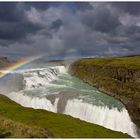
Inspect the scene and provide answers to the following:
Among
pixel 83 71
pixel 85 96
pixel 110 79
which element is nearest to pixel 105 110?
pixel 85 96

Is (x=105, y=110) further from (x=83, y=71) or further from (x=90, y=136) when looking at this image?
(x=83, y=71)

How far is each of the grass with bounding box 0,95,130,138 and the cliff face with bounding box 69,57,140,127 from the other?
22.9 meters

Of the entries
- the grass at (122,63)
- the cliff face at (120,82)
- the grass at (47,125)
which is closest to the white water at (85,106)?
the cliff face at (120,82)

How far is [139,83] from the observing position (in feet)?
305

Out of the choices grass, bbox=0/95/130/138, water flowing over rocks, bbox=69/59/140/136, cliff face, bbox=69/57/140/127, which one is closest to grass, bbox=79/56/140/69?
cliff face, bbox=69/57/140/127

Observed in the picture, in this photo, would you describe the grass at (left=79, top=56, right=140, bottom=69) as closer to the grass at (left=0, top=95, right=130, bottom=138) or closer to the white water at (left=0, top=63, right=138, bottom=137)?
the white water at (left=0, top=63, right=138, bottom=137)

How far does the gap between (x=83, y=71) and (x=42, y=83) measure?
28.9 metres

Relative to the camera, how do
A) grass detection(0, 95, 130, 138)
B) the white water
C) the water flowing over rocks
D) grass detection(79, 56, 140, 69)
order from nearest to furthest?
grass detection(0, 95, 130, 138), the white water, the water flowing over rocks, grass detection(79, 56, 140, 69)

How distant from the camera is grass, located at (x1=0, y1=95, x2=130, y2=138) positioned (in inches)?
1460

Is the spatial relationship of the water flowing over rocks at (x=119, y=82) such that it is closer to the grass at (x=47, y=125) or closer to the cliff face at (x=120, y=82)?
the cliff face at (x=120, y=82)

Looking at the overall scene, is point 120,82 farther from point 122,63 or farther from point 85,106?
point 85,106

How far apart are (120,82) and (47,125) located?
52.3 meters

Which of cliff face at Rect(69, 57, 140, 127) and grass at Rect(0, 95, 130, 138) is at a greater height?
cliff face at Rect(69, 57, 140, 127)

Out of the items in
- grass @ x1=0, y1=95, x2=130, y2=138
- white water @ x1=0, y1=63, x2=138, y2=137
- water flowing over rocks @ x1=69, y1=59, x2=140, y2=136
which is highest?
water flowing over rocks @ x1=69, y1=59, x2=140, y2=136
